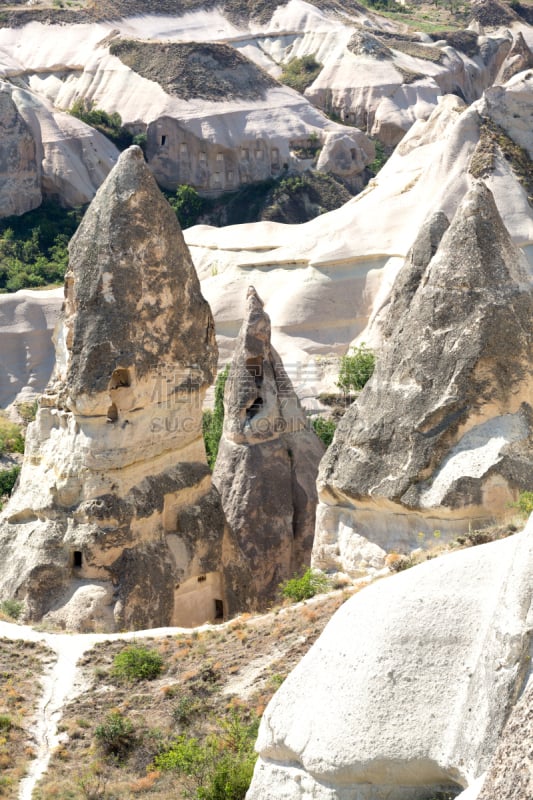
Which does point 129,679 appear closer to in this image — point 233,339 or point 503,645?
point 503,645

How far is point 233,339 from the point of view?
3944 centimetres

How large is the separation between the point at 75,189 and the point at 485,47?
34785 mm

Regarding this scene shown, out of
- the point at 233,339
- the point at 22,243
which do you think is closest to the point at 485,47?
the point at 22,243

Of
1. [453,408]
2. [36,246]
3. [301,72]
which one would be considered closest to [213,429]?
[453,408]

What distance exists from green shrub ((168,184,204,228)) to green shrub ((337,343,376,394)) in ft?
96.9

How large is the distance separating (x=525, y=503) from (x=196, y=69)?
183 feet

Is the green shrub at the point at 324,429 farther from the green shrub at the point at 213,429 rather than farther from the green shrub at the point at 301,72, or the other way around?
the green shrub at the point at 301,72

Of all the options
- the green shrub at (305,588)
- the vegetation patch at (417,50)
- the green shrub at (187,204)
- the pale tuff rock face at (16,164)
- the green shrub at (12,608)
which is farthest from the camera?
the vegetation patch at (417,50)

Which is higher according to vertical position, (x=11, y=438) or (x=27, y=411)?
(x=11, y=438)

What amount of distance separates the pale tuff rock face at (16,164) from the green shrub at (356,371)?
83.9ft

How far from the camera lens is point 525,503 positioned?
13.9m

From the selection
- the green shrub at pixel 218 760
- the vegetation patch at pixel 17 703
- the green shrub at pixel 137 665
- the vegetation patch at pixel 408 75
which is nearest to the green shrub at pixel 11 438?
the vegetation patch at pixel 17 703

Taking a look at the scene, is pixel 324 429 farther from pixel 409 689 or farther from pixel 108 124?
pixel 108 124

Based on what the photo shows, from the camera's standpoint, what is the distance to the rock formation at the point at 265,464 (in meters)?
21.4
